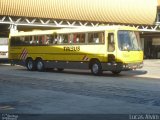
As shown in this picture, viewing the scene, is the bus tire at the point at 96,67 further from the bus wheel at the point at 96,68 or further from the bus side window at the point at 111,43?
the bus side window at the point at 111,43

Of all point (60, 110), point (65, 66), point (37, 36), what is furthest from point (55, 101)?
point (37, 36)

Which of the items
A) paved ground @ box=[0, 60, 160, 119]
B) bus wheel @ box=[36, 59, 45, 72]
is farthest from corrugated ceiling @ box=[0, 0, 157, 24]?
paved ground @ box=[0, 60, 160, 119]

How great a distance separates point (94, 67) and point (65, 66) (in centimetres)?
272

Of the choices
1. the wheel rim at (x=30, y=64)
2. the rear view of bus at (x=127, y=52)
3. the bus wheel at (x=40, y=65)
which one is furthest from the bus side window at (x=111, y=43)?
the wheel rim at (x=30, y=64)

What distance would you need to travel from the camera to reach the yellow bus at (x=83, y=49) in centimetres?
2348

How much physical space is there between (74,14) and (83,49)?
25283mm

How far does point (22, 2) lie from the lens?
4659 centimetres

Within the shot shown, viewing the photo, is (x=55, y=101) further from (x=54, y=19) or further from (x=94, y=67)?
(x=54, y=19)

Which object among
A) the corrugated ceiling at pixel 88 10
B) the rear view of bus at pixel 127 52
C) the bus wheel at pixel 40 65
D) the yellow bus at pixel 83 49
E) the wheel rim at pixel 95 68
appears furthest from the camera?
the corrugated ceiling at pixel 88 10

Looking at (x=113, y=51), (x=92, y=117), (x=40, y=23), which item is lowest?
(x=92, y=117)

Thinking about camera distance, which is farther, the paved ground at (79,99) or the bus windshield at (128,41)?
the bus windshield at (128,41)

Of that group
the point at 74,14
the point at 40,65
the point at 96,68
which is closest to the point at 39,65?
the point at 40,65

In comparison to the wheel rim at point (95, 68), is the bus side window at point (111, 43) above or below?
above

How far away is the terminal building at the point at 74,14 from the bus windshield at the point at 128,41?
1741 centimetres
